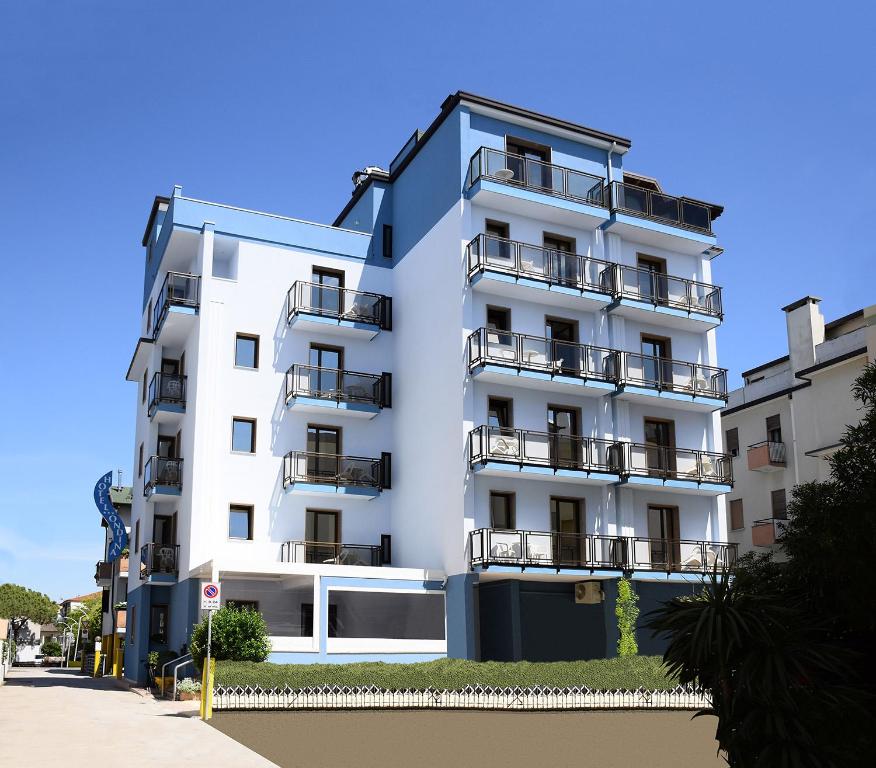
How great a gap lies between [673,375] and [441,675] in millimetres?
15390

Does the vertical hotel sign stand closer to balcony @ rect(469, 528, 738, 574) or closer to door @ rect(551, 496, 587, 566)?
balcony @ rect(469, 528, 738, 574)

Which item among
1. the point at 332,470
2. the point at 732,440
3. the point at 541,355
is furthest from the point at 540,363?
the point at 732,440

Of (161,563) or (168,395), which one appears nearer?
(161,563)

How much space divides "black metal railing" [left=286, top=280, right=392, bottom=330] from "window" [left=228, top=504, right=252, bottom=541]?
6.98 m

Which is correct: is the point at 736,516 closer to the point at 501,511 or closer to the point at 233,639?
the point at 501,511

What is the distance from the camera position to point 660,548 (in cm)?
3500

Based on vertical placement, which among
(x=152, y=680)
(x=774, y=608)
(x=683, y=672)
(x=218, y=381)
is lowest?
(x=152, y=680)

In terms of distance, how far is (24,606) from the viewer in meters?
108

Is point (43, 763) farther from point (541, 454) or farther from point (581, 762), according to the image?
point (541, 454)

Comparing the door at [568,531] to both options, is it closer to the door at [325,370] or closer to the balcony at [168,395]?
the door at [325,370]

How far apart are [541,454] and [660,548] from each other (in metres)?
5.76

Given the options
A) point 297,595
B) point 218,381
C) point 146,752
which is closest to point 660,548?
point 297,595

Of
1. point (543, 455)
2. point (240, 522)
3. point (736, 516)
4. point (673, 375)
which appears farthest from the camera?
point (736, 516)

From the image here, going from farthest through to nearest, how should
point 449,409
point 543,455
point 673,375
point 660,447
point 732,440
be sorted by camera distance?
point 732,440 < point 673,375 < point 660,447 < point 449,409 < point 543,455
